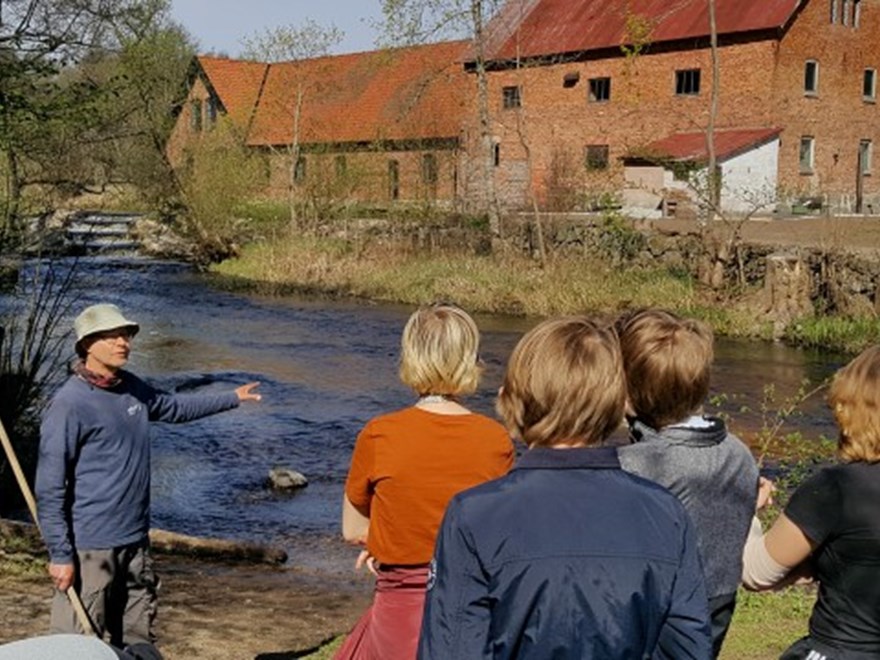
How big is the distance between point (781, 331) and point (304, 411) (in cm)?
1082

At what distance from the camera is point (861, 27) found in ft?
136

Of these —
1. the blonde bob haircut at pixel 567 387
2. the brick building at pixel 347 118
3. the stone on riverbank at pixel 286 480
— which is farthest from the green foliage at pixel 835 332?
the blonde bob haircut at pixel 567 387

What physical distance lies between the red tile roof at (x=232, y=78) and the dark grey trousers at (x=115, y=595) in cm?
4804

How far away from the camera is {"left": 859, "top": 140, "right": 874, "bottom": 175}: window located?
137 ft

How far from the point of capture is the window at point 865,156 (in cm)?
4169

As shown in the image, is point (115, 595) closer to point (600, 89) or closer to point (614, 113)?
point (614, 113)

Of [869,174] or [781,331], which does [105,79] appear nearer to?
[781,331]

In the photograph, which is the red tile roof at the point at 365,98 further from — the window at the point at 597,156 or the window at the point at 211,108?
the window at the point at 211,108

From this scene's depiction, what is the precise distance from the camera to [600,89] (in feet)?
139

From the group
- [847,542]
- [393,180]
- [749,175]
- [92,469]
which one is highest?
[749,175]

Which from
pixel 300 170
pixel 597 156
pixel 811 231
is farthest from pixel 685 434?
pixel 597 156

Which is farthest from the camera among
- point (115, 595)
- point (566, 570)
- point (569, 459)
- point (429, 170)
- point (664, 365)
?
point (429, 170)

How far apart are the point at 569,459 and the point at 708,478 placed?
1021 millimetres

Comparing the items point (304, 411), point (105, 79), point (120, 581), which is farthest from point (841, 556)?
point (304, 411)
